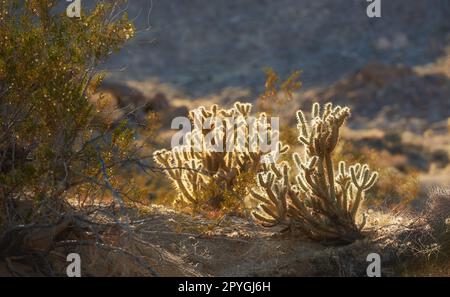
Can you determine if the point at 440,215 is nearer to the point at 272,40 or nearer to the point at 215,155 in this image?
the point at 215,155

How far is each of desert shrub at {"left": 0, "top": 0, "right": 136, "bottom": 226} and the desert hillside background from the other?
0.20 ft

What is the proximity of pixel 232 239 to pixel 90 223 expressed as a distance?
1417 millimetres

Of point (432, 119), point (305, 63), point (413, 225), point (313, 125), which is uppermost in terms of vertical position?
point (305, 63)

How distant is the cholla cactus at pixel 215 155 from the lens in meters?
7.63

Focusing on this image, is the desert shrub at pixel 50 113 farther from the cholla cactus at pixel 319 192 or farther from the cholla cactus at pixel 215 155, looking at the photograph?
the cholla cactus at pixel 215 155

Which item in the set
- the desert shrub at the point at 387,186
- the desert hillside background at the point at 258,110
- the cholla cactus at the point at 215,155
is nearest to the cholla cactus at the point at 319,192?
the desert hillside background at the point at 258,110

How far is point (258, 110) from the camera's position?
10281 millimetres

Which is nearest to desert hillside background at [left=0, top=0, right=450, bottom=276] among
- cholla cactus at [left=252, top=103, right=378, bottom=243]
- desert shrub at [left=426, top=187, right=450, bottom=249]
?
desert shrub at [left=426, top=187, right=450, bottom=249]

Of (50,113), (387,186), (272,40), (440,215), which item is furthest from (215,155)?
(272,40)

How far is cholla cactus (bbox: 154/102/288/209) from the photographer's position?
7.63 meters

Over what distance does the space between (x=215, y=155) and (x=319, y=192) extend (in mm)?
1718
